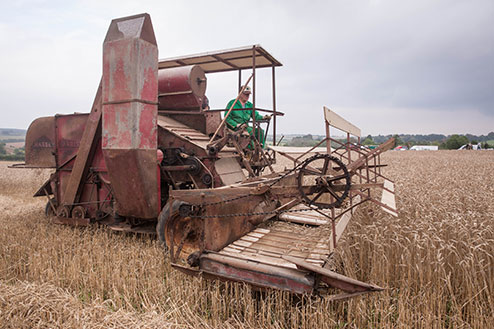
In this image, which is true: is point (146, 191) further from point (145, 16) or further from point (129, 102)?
point (145, 16)

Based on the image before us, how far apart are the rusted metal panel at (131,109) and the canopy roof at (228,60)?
6.22 ft

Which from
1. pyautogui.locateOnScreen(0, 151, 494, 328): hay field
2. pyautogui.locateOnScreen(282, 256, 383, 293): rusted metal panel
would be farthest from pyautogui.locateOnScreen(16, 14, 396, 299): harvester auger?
pyautogui.locateOnScreen(0, 151, 494, 328): hay field

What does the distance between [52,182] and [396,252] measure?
17.8ft

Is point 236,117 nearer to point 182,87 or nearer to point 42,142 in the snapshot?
point 182,87

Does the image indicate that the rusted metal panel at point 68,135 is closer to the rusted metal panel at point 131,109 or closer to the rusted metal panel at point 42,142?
the rusted metal panel at point 42,142

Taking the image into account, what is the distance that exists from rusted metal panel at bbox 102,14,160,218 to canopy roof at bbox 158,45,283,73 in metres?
1.90

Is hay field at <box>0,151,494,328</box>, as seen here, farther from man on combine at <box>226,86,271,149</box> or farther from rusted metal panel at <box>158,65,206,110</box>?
man on combine at <box>226,86,271,149</box>

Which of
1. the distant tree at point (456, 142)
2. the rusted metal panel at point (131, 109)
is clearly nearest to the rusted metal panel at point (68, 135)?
the rusted metal panel at point (131, 109)

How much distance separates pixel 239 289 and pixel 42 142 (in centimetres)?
459

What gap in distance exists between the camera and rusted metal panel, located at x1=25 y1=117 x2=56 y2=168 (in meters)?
5.75

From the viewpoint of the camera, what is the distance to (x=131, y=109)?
4141 mm

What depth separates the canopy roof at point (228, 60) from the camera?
19.7 ft

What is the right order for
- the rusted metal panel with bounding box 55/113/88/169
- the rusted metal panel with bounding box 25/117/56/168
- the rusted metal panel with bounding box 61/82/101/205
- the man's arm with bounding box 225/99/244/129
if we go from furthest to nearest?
the man's arm with bounding box 225/99/244/129 → the rusted metal panel with bounding box 25/117/56/168 → the rusted metal panel with bounding box 55/113/88/169 → the rusted metal panel with bounding box 61/82/101/205

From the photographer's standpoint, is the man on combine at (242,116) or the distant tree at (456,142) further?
the distant tree at (456,142)
